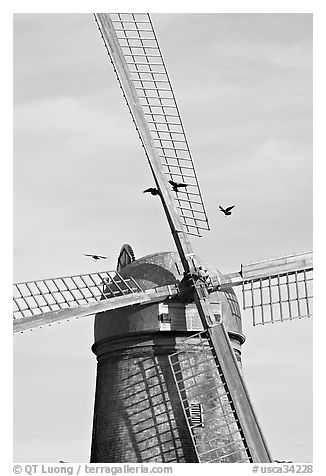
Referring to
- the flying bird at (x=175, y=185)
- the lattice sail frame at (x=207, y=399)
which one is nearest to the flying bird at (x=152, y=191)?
the flying bird at (x=175, y=185)

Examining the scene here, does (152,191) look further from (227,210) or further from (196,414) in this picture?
(196,414)

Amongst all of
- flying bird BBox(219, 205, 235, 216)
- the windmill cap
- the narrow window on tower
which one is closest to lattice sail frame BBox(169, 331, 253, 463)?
the narrow window on tower

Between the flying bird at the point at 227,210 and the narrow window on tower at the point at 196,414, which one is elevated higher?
the flying bird at the point at 227,210

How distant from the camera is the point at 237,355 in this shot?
48.7 ft

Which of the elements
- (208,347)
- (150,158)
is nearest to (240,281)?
(208,347)

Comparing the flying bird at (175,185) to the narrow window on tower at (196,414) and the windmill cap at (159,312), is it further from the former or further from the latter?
the narrow window on tower at (196,414)

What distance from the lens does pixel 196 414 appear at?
46.2ft

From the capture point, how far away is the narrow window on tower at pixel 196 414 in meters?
14.0

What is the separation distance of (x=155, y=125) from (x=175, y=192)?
3.09ft

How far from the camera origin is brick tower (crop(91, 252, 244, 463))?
1406cm

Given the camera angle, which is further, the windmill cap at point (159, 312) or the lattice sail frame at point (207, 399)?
the windmill cap at point (159, 312)

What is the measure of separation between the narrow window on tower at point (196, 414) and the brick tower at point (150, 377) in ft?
0.04
